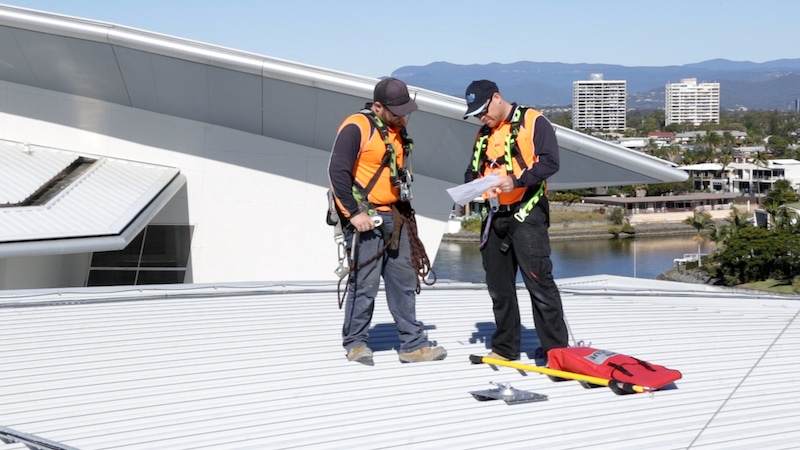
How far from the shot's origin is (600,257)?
254 ft

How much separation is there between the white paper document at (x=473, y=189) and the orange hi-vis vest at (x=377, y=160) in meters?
0.42

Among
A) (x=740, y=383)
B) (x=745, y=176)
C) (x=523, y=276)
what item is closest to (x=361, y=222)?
(x=523, y=276)

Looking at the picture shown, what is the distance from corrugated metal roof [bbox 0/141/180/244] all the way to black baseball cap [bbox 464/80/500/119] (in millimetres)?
6099

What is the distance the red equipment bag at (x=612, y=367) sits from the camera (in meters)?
4.86

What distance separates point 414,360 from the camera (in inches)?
218

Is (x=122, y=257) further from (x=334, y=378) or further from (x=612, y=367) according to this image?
(x=612, y=367)

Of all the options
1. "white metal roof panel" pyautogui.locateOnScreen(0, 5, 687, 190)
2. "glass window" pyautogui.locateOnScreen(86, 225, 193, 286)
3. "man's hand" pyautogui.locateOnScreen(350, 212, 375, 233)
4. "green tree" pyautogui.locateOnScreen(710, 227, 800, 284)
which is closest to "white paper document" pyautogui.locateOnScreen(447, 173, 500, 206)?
"man's hand" pyautogui.locateOnScreen(350, 212, 375, 233)

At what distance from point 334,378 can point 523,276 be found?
3.93ft

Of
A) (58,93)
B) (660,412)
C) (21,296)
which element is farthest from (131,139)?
(660,412)

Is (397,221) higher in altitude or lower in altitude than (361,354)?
higher

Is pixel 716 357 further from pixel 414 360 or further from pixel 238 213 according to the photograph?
pixel 238 213

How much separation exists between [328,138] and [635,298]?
6.33 meters

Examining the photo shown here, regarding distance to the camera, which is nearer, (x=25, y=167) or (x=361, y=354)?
(x=361, y=354)

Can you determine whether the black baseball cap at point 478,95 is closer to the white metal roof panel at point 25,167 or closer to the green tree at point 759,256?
the white metal roof panel at point 25,167
